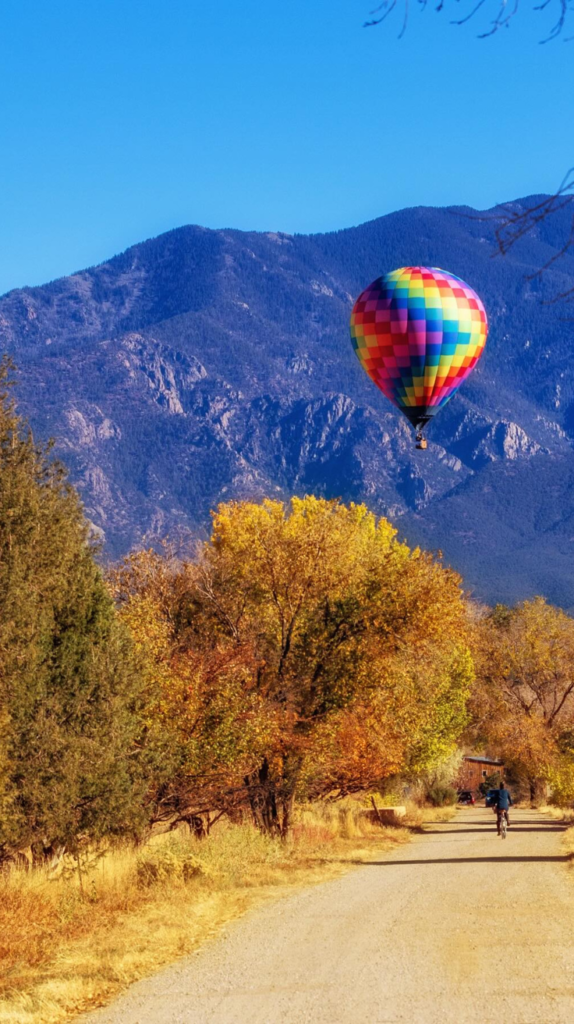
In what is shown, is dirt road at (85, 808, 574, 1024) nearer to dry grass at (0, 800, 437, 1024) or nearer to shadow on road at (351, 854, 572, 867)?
dry grass at (0, 800, 437, 1024)

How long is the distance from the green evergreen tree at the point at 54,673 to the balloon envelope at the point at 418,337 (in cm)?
1902

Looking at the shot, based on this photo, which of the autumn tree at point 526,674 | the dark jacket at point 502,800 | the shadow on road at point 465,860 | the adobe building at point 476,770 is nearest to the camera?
the shadow on road at point 465,860

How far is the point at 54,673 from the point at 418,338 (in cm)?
2152

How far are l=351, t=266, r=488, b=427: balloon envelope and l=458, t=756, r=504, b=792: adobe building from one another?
68273 millimetres

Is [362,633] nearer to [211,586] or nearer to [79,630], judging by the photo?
[211,586]

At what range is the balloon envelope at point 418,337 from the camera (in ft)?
123

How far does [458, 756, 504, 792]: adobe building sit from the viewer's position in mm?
106000

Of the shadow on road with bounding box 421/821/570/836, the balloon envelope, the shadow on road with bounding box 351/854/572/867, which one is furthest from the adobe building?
the shadow on road with bounding box 351/854/572/867

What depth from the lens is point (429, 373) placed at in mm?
37625

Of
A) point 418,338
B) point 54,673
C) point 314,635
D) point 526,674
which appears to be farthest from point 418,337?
point 526,674

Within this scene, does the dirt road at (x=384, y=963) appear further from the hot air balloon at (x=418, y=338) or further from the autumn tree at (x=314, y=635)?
the hot air balloon at (x=418, y=338)

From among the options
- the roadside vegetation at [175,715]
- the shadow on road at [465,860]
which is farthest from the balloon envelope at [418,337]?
the shadow on road at [465,860]

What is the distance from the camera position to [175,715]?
23.3m

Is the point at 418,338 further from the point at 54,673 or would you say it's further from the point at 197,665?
the point at 54,673
